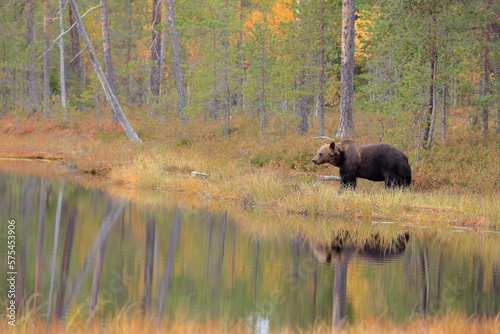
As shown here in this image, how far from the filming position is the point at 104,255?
11.7 meters

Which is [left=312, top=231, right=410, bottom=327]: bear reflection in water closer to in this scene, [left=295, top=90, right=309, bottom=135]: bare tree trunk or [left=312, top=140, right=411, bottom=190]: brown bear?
[left=312, top=140, right=411, bottom=190]: brown bear

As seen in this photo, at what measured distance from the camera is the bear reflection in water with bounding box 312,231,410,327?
35.3 ft

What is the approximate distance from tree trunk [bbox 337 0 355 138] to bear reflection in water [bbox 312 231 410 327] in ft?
37.9

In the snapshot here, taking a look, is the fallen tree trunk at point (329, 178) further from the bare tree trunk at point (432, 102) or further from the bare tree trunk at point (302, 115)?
the bare tree trunk at point (302, 115)

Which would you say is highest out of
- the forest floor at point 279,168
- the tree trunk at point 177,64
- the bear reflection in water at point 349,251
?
the tree trunk at point 177,64

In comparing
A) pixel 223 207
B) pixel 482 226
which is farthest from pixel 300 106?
pixel 482 226

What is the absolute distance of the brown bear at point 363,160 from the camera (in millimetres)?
17797

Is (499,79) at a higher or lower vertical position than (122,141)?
higher

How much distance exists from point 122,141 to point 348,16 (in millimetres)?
13493

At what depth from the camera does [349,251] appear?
41.8 ft

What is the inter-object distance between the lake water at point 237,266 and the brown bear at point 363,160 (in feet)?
7.11

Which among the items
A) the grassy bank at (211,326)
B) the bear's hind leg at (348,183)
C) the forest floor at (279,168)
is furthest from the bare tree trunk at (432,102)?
the grassy bank at (211,326)

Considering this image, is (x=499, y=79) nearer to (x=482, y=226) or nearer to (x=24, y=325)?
(x=482, y=226)

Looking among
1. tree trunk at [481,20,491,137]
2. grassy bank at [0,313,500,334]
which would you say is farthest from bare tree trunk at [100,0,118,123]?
grassy bank at [0,313,500,334]
